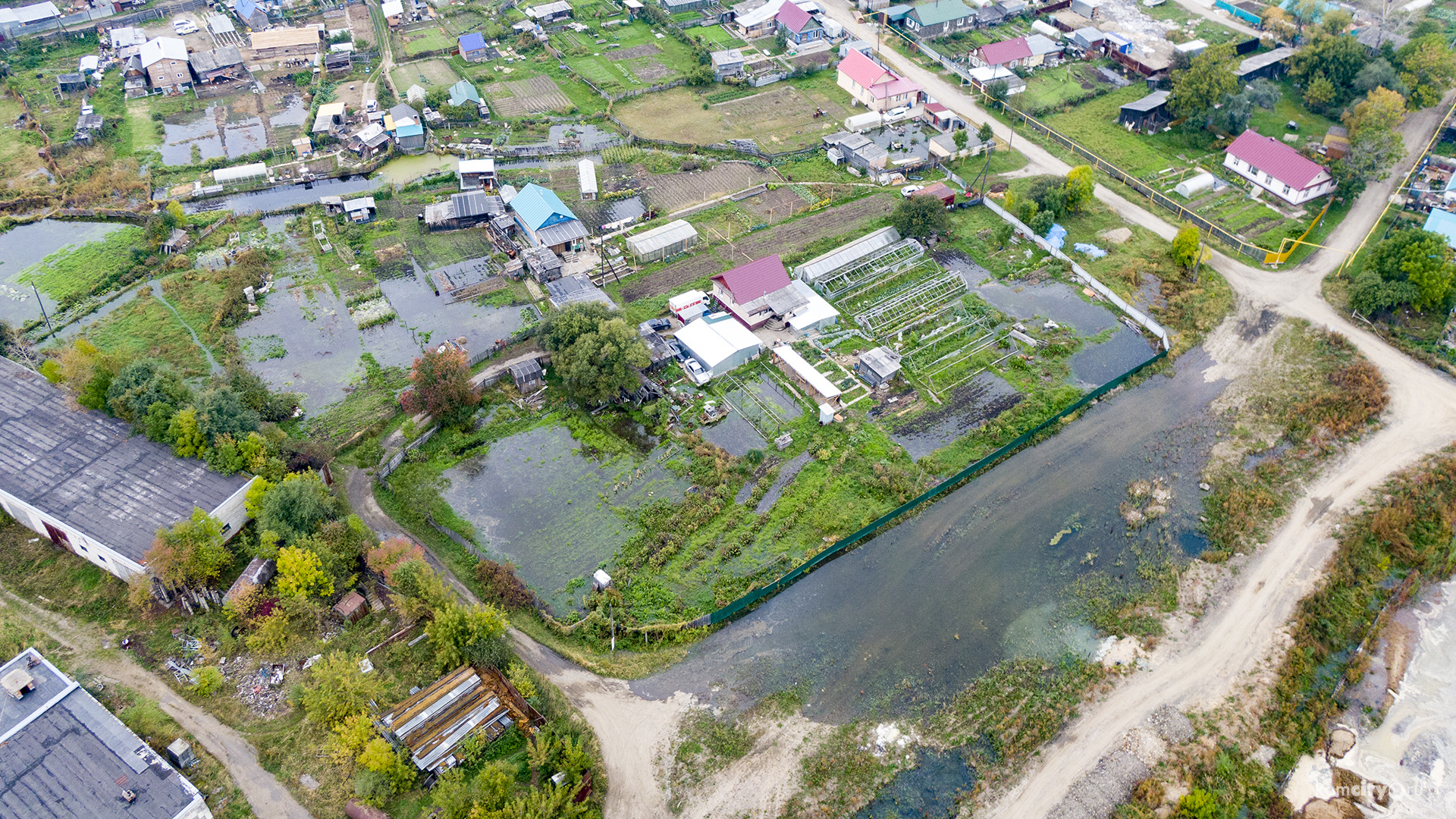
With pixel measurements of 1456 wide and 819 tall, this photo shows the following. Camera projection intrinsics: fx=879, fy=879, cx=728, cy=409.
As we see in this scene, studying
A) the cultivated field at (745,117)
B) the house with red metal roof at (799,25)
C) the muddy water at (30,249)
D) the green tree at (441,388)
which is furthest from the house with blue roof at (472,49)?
the green tree at (441,388)

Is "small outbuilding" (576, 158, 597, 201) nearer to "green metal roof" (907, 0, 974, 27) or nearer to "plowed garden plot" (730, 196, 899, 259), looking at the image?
"plowed garden plot" (730, 196, 899, 259)

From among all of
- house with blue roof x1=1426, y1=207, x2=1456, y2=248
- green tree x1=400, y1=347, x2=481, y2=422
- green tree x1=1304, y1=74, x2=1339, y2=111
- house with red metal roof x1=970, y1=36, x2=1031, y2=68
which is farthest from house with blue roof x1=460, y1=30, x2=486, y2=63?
house with blue roof x1=1426, y1=207, x2=1456, y2=248

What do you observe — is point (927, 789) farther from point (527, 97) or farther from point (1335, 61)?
point (1335, 61)

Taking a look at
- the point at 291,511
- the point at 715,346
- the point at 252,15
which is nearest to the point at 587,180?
the point at 715,346

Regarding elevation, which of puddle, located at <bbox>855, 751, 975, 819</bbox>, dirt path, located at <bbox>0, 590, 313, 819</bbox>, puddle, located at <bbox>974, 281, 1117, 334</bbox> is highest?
puddle, located at <bbox>974, 281, 1117, 334</bbox>

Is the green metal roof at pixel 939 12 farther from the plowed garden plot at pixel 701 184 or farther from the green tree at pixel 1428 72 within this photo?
the green tree at pixel 1428 72
